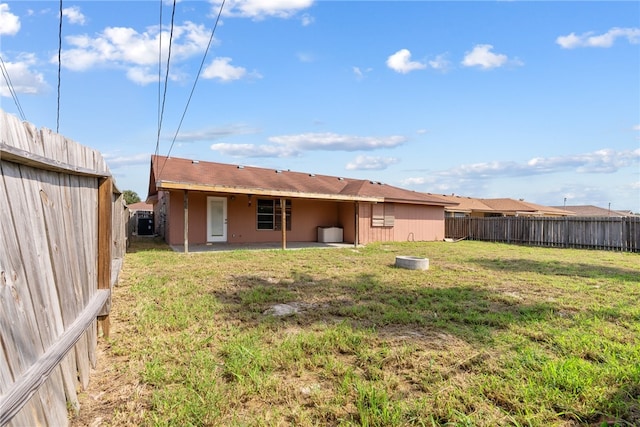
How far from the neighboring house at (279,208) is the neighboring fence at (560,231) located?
213cm

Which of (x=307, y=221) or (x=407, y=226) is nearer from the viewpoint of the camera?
(x=307, y=221)

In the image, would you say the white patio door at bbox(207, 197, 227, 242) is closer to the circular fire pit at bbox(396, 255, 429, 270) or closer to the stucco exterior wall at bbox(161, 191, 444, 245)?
the stucco exterior wall at bbox(161, 191, 444, 245)

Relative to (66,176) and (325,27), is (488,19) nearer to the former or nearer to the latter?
(325,27)

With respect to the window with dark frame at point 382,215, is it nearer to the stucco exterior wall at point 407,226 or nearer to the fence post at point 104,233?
the stucco exterior wall at point 407,226

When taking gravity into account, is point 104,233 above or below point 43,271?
above

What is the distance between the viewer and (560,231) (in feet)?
50.0

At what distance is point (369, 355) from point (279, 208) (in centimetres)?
1169

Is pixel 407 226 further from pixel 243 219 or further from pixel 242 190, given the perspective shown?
pixel 242 190

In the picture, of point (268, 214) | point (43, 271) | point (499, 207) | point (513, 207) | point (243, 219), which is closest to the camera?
point (43, 271)

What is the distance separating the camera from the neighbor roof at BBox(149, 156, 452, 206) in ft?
37.6

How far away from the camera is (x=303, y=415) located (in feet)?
7.52

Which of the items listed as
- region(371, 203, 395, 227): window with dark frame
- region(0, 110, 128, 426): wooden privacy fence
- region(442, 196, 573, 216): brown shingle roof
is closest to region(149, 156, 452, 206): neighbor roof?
region(371, 203, 395, 227): window with dark frame

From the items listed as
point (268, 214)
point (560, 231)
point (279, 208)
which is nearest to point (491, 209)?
point (560, 231)

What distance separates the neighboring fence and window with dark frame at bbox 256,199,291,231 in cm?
1070
